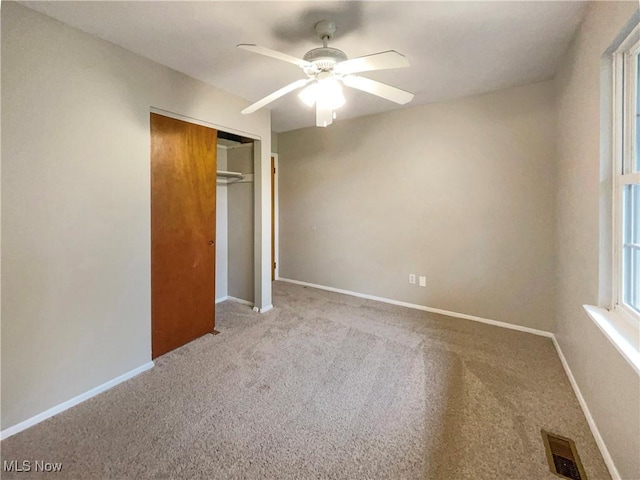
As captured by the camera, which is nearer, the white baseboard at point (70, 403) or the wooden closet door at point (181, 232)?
the white baseboard at point (70, 403)

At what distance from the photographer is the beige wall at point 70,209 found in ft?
5.06

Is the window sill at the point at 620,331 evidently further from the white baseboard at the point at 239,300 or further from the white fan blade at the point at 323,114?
the white baseboard at the point at 239,300

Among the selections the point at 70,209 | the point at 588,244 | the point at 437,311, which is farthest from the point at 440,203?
the point at 70,209

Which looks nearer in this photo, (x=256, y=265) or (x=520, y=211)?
(x=520, y=211)

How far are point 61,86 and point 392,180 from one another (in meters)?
3.05

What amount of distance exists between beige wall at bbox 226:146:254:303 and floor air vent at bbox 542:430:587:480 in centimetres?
290

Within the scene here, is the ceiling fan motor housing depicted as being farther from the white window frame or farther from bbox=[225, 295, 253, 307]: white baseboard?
bbox=[225, 295, 253, 307]: white baseboard

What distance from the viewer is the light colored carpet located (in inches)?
52.9

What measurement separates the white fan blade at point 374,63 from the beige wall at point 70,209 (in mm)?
1537

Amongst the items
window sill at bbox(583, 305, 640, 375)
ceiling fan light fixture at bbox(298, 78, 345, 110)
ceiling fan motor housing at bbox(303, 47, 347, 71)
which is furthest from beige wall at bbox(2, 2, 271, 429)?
window sill at bbox(583, 305, 640, 375)

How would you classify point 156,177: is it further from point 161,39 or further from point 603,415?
point 603,415

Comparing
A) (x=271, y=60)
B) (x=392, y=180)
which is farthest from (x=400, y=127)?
(x=271, y=60)

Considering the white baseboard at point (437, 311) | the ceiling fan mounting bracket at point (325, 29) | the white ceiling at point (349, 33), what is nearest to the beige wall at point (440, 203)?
the white baseboard at point (437, 311)

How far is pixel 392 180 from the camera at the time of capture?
3.48 m
